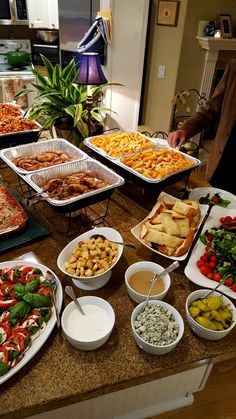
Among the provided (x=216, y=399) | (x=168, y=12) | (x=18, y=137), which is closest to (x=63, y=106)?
(x=18, y=137)

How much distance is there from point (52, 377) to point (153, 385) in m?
0.58

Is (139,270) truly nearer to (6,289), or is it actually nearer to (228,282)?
(228,282)

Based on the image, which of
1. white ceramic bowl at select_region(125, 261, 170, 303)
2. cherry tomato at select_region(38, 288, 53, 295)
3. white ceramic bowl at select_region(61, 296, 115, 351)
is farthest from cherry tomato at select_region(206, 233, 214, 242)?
cherry tomato at select_region(38, 288, 53, 295)

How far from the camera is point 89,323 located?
1.01 metres

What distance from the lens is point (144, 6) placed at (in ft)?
10.8

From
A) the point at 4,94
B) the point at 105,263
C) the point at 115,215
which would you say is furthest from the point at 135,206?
the point at 4,94

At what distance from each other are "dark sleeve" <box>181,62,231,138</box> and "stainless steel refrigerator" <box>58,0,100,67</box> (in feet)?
7.11

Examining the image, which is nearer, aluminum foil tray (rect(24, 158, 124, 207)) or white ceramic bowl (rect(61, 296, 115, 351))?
white ceramic bowl (rect(61, 296, 115, 351))

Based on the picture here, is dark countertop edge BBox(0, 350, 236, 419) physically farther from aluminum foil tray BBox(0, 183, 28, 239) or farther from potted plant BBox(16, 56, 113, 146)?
potted plant BBox(16, 56, 113, 146)

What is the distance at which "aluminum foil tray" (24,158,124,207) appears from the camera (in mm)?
1292

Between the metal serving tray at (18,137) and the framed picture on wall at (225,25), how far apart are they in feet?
8.72

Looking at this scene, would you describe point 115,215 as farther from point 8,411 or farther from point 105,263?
point 8,411

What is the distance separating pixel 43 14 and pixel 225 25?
2325 mm

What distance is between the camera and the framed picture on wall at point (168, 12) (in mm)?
3400
